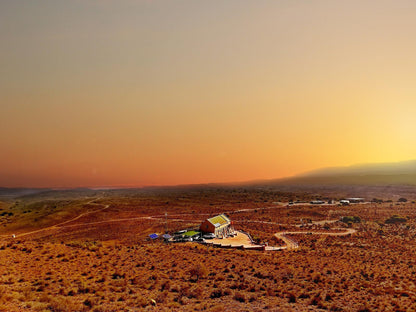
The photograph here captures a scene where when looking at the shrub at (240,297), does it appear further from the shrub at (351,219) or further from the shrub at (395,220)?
the shrub at (395,220)

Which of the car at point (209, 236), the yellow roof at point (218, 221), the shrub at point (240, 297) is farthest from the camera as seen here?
the yellow roof at point (218, 221)

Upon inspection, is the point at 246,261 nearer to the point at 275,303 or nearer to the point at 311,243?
the point at 275,303

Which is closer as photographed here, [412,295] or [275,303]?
[275,303]

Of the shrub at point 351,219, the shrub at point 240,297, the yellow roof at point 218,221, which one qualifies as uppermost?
the shrub at point 240,297

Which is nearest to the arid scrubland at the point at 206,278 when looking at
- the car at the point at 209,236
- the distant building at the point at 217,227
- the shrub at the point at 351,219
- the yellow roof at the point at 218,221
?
the car at the point at 209,236

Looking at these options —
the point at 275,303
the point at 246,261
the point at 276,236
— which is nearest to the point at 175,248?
the point at 246,261

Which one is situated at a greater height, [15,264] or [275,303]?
[15,264]

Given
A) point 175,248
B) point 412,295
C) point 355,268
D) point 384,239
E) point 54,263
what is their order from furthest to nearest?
point 384,239
point 175,248
point 355,268
point 54,263
point 412,295

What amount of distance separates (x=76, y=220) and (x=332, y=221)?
78.7 meters

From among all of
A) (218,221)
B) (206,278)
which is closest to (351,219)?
(218,221)

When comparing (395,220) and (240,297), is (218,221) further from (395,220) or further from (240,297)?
(395,220)

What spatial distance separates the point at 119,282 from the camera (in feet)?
63.8

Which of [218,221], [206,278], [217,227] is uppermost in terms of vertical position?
[206,278]

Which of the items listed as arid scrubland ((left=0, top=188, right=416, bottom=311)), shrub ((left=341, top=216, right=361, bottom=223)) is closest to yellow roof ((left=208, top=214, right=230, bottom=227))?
arid scrubland ((left=0, top=188, right=416, bottom=311))
